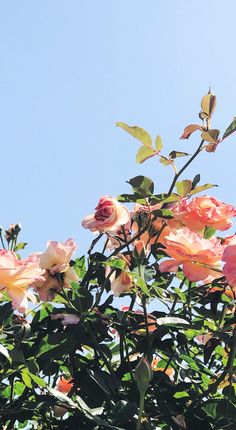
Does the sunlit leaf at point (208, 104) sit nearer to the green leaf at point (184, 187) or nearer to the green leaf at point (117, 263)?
the green leaf at point (184, 187)

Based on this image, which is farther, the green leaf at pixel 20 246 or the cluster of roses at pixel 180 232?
the green leaf at pixel 20 246

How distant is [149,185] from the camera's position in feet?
4.91

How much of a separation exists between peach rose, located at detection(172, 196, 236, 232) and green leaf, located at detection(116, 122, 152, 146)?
7.0 inches

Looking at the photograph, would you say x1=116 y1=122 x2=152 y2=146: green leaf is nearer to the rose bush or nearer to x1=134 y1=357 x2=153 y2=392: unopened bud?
the rose bush

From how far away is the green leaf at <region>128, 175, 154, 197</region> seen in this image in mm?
1485

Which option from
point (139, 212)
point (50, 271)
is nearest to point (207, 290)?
point (139, 212)

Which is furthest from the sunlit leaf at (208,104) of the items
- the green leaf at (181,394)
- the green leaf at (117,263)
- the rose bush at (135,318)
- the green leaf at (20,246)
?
the green leaf at (20,246)

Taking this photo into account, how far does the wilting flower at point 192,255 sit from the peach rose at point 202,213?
11 centimetres

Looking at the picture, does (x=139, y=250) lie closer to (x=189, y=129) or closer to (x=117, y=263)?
(x=117, y=263)

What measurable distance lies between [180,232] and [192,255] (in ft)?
0.20

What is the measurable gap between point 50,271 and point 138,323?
243mm

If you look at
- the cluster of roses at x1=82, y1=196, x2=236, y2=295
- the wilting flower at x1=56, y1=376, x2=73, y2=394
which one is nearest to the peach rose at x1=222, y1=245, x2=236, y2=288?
the cluster of roses at x1=82, y1=196, x2=236, y2=295

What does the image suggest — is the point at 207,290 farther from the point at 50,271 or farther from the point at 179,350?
the point at 50,271

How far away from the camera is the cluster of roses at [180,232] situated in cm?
142
